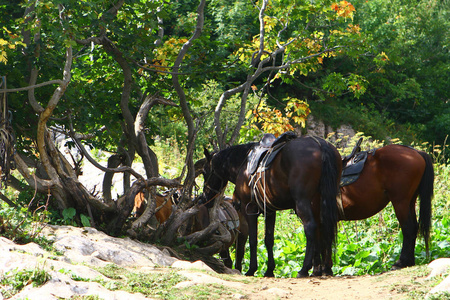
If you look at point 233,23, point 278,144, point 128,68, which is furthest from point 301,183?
point 233,23

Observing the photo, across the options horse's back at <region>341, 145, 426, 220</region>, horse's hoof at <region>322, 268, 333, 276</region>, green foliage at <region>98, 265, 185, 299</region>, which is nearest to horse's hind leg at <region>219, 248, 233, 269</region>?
horse's back at <region>341, 145, 426, 220</region>

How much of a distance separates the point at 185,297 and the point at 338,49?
6489 mm

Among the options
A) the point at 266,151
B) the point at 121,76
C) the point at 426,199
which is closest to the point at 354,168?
the point at 426,199

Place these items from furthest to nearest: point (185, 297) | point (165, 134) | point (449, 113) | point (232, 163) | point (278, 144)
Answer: point (449, 113), point (165, 134), point (232, 163), point (278, 144), point (185, 297)

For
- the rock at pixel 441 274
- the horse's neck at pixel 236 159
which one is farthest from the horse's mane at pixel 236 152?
the rock at pixel 441 274

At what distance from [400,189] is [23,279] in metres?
4.68

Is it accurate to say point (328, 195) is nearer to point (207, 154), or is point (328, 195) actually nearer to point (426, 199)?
point (426, 199)

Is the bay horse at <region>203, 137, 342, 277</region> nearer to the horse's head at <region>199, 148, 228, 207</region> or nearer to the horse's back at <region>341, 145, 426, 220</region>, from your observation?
the horse's head at <region>199, 148, 228, 207</region>

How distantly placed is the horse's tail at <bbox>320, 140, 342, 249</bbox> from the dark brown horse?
1181 mm

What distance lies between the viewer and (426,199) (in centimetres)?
682

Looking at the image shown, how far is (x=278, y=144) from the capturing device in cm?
667

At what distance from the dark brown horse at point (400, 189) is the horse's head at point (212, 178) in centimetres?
175

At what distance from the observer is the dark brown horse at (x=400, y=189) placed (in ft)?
22.3

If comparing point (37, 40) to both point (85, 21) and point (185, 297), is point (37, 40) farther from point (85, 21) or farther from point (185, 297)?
point (185, 297)
